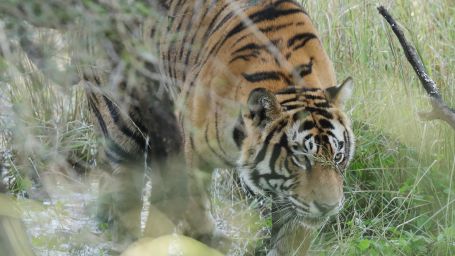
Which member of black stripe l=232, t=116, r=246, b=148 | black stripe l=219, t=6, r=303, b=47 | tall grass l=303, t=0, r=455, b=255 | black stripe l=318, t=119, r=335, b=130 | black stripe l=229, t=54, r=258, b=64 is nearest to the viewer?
black stripe l=318, t=119, r=335, b=130

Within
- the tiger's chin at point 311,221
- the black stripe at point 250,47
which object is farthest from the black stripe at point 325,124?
the black stripe at point 250,47

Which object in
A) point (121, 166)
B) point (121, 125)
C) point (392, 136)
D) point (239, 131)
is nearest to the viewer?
point (239, 131)

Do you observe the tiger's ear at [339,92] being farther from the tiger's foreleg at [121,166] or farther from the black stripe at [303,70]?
the tiger's foreleg at [121,166]

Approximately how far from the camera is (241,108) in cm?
393

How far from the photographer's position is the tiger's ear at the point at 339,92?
391 centimetres

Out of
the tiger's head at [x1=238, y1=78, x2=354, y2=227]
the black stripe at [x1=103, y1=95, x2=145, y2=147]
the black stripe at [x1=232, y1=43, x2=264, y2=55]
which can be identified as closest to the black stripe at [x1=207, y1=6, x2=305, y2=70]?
the black stripe at [x1=232, y1=43, x2=264, y2=55]

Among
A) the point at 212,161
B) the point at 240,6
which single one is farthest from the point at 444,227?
the point at 240,6

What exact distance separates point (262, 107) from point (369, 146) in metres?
1.47

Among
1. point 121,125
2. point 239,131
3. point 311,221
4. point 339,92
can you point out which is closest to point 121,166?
point 121,125

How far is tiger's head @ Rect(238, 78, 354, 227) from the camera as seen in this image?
147 inches

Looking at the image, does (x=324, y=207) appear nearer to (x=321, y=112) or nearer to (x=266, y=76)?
(x=321, y=112)

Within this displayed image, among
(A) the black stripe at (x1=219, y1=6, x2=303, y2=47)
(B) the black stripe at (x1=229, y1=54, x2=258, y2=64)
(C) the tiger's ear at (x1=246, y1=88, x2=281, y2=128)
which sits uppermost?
(A) the black stripe at (x1=219, y1=6, x2=303, y2=47)

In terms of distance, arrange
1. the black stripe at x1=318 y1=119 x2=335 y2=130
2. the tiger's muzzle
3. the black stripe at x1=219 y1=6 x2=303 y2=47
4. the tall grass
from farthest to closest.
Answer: the tall grass < the black stripe at x1=219 y1=6 x2=303 y2=47 < the black stripe at x1=318 y1=119 x2=335 y2=130 < the tiger's muzzle

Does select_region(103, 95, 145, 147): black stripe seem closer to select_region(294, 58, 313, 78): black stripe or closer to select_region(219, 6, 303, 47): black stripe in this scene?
select_region(219, 6, 303, 47): black stripe
